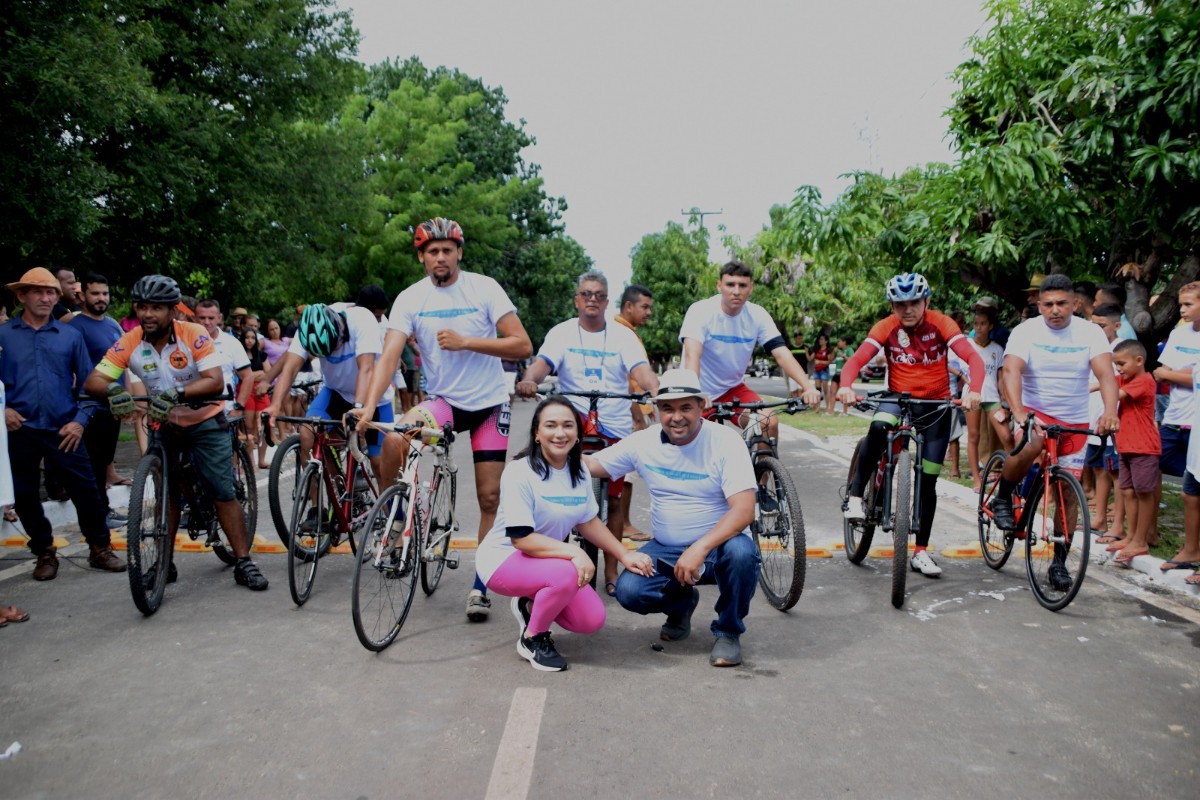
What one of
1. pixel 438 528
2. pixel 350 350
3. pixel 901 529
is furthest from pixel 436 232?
pixel 901 529

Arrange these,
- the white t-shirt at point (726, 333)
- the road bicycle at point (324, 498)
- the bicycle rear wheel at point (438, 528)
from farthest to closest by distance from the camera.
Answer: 1. the white t-shirt at point (726, 333)
2. the road bicycle at point (324, 498)
3. the bicycle rear wheel at point (438, 528)

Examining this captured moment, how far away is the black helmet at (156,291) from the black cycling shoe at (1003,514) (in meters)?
5.37

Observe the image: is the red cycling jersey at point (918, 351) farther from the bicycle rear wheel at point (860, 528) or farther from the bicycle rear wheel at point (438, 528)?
the bicycle rear wheel at point (438, 528)

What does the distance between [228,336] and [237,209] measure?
25.5 ft

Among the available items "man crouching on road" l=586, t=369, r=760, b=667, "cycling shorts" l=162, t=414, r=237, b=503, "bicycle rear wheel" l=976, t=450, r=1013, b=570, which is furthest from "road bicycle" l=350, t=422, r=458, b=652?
"bicycle rear wheel" l=976, t=450, r=1013, b=570

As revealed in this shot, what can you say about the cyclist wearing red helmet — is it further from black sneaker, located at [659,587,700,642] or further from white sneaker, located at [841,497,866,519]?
white sneaker, located at [841,497,866,519]

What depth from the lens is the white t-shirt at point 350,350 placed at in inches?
283

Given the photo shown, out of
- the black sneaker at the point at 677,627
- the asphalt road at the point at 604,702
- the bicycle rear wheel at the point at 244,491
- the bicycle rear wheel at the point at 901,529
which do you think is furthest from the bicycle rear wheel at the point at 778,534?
the bicycle rear wheel at the point at 244,491

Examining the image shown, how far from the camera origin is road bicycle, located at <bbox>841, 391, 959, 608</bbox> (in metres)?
6.29

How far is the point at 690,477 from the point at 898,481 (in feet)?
5.30

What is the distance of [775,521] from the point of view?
6.32 metres

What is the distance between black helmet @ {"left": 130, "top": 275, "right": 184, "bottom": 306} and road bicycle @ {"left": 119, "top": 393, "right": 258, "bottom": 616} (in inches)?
23.7

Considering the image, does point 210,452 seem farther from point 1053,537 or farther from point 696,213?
point 696,213

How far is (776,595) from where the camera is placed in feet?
21.1
